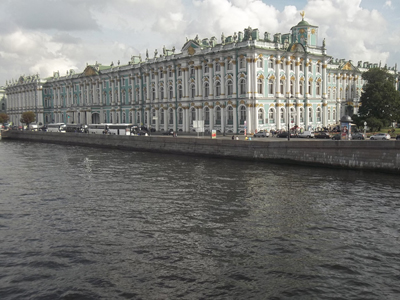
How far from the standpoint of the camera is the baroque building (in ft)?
187

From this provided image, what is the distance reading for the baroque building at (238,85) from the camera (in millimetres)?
57000

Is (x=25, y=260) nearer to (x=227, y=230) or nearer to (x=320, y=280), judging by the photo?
(x=227, y=230)

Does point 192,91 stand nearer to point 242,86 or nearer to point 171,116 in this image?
point 171,116

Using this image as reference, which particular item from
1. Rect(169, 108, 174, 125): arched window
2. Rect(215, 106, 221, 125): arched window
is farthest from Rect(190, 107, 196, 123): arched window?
Rect(169, 108, 174, 125): arched window

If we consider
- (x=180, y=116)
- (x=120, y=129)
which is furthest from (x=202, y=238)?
(x=180, y=116)

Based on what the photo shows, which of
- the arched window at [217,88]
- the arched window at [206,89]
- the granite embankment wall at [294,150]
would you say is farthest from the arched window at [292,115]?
the granite embankment wall at [294,150]

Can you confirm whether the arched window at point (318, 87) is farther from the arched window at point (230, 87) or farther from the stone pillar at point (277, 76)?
the arched window at point (230, 87)

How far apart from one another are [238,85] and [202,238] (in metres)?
43.8

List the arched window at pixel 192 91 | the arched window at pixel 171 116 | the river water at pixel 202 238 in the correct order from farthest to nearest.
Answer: the arched window at pixel 171 116, the arched window at pixel 192 91, the river water at pixel 202 238

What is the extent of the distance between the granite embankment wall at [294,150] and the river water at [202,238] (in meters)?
1.80

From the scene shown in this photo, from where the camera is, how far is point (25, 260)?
44.9ft

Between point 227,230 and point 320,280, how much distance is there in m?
5.23

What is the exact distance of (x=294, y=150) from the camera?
3494 centimetres

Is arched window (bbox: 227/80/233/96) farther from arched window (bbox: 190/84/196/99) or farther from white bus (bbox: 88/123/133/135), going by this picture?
white bus (bbox: 88/123/133/135)
